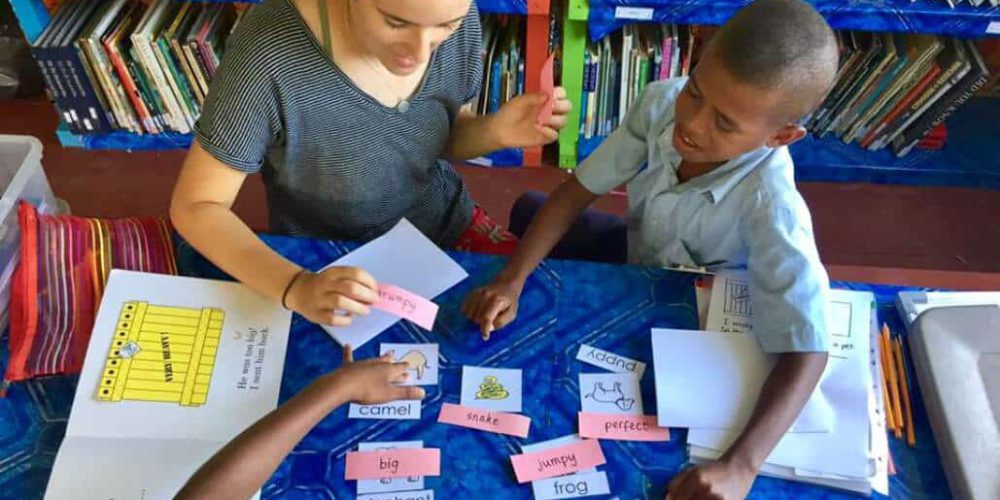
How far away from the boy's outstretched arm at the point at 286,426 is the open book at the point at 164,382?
80 millimetres

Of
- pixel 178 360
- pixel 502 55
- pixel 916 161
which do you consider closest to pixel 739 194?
pixel 178 360

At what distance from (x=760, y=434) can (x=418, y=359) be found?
0.45 metres

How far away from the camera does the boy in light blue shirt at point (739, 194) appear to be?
3.15ft

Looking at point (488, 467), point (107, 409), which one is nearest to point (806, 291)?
point (488, 467)

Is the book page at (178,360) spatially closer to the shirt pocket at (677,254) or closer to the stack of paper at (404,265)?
the stack of paper at (404,265)

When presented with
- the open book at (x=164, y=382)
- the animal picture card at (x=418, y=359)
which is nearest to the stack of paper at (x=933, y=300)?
the animal picture card at (x=418, y=359)

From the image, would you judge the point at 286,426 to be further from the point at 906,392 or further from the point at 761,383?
the point at 906,392

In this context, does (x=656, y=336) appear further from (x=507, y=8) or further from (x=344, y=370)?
(x=507, y=8)

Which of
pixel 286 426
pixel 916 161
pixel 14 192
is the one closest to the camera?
pixel 286 426

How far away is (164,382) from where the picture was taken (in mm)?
1012

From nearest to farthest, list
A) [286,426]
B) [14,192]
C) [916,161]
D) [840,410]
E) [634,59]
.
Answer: [286,426]
[840,410]
[14,192]
[634,59]
[916,161]

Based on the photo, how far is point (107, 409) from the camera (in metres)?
0.98

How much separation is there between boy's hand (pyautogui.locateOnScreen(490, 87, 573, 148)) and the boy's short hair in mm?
278

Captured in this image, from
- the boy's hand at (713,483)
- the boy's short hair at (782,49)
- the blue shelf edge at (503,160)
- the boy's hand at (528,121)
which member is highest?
the boy's short hair at (782,49)
